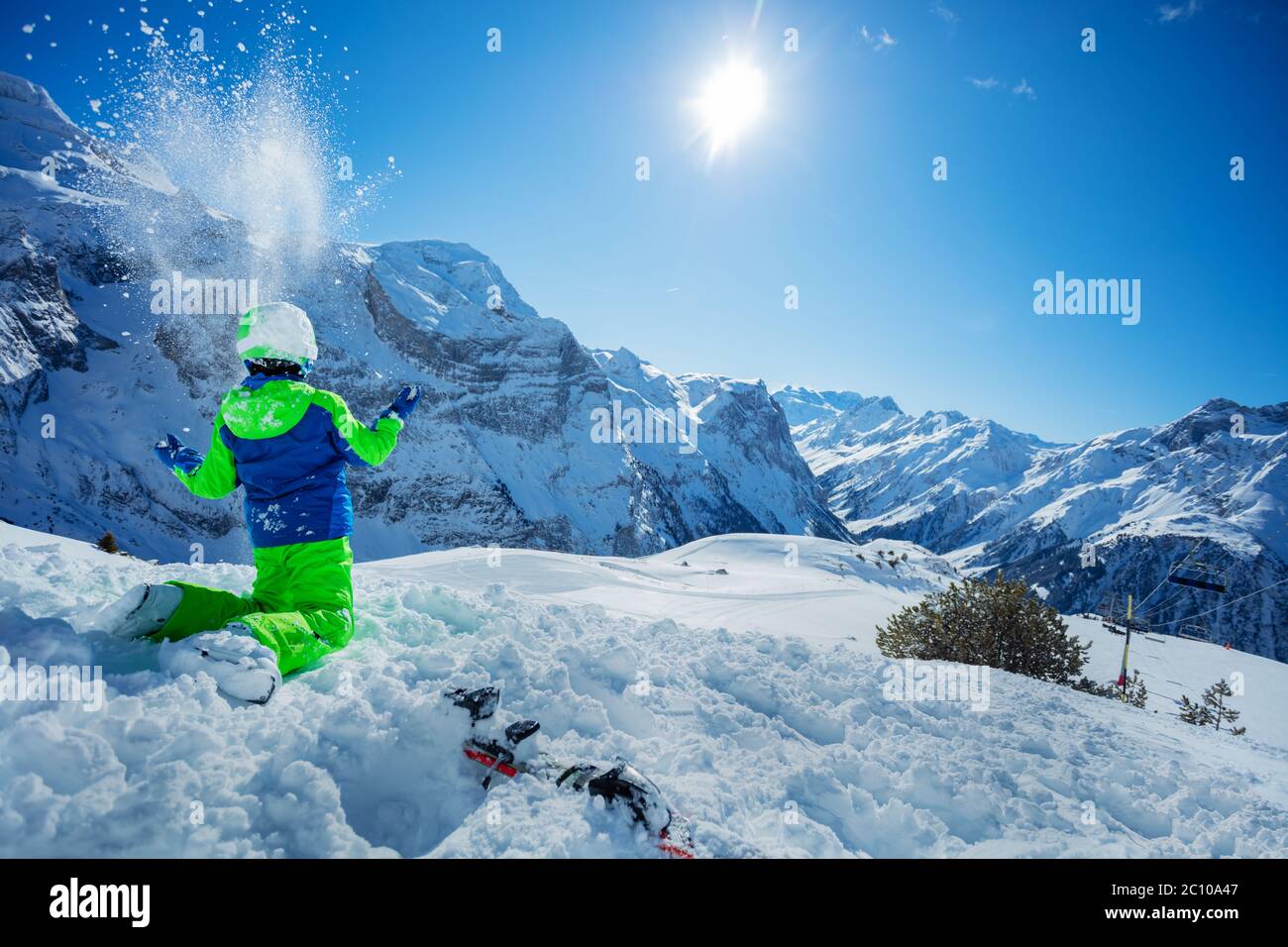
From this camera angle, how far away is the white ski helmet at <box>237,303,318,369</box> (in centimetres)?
453

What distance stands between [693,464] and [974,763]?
187m

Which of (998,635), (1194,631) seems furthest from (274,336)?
(1194,631)

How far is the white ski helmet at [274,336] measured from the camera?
4531mm

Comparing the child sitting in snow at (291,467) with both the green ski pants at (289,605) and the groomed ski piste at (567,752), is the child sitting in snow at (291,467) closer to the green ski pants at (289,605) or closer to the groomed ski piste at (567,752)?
the green ski pants at (289,605)

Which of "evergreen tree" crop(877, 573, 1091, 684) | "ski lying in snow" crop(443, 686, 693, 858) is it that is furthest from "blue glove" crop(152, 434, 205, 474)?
"evergreen tree" crop(877, 573, 1091, 684)

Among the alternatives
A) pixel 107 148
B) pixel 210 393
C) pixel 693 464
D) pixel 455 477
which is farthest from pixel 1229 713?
pixel 107 148

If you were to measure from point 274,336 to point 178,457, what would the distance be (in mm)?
1675

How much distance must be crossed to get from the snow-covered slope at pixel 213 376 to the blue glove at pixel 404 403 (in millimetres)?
80169

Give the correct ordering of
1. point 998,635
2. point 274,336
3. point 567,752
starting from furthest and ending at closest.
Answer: point 998,635, point 274,336, point 567,752

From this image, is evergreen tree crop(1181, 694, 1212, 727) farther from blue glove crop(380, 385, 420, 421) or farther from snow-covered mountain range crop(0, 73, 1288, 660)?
snow-covered mountain range crop(0, 73, 1288, 660)

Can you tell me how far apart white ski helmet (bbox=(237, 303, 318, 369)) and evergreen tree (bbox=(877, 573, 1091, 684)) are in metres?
10.3

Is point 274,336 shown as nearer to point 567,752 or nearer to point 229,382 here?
point 567,752

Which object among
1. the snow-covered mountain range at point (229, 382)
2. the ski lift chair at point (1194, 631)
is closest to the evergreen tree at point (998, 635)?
the ski lift chair at point (1194, 631)

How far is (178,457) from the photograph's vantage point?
16.8ft
